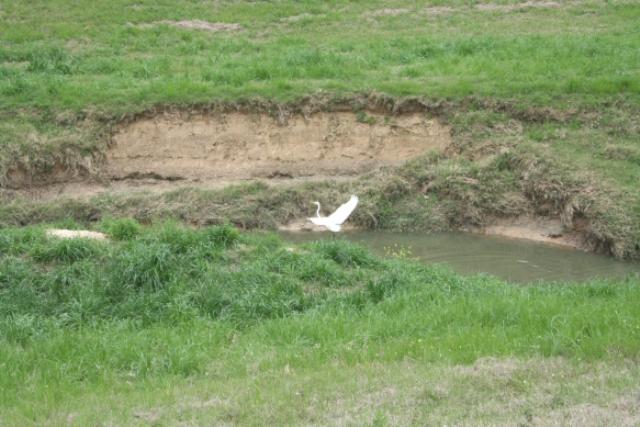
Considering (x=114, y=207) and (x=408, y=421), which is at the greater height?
(x=408, y=421)

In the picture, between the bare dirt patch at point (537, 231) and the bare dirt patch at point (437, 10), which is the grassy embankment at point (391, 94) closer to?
the bare dirt patch at point (537, 231)

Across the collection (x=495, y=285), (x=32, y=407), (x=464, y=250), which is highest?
(x=32, y=407)

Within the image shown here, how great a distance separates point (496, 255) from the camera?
1432cm

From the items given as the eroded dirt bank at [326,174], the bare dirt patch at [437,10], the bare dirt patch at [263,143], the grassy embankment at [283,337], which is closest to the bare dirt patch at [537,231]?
the eroded dirt bank at [326,174]

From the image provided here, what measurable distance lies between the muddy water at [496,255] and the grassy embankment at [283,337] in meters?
1.93

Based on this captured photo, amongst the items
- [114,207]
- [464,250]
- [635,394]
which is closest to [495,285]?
[464,250]

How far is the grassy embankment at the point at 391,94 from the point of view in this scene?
15.7 m

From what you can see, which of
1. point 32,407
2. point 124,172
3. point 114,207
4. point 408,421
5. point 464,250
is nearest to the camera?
point 408,421

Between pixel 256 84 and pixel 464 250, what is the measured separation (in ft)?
18.8

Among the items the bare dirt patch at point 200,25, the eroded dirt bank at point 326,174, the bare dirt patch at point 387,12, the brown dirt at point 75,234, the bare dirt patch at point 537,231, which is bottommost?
the bare dirt patch at point 537,231

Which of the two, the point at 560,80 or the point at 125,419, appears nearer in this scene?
the point at 125,419

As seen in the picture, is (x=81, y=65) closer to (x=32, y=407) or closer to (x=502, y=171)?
(x=502, y=171)

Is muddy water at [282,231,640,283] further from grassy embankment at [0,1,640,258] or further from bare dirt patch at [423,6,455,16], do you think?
bare dirt patch at [423,6,455,16]

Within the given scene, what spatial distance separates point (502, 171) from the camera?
16203 mm
